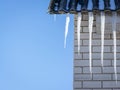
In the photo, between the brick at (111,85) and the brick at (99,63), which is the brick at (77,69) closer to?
the brick at (99,63)

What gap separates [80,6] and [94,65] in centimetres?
92

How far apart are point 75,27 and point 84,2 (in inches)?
18.4

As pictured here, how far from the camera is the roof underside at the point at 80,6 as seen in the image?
4.78m

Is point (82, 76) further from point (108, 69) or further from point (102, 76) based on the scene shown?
point (108, 69)

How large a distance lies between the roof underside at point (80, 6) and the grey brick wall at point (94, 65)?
360mm

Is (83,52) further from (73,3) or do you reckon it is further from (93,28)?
(73,3)

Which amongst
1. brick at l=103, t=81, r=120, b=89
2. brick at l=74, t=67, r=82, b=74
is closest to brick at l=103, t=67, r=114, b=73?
brick at l=103, t=81, r=120, b=89

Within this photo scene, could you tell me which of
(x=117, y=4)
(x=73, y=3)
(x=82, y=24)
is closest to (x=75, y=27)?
(x=82, y=24)

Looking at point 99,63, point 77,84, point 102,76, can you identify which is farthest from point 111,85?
point 77,84

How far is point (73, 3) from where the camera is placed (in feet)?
16.1

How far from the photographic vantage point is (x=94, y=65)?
5.04 meters

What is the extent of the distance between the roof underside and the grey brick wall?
0.36 m

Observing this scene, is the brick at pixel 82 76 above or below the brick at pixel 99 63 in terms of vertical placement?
below

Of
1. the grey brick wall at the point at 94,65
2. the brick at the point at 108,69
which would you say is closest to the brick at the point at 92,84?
the grey brick wall at the point at 94,65
